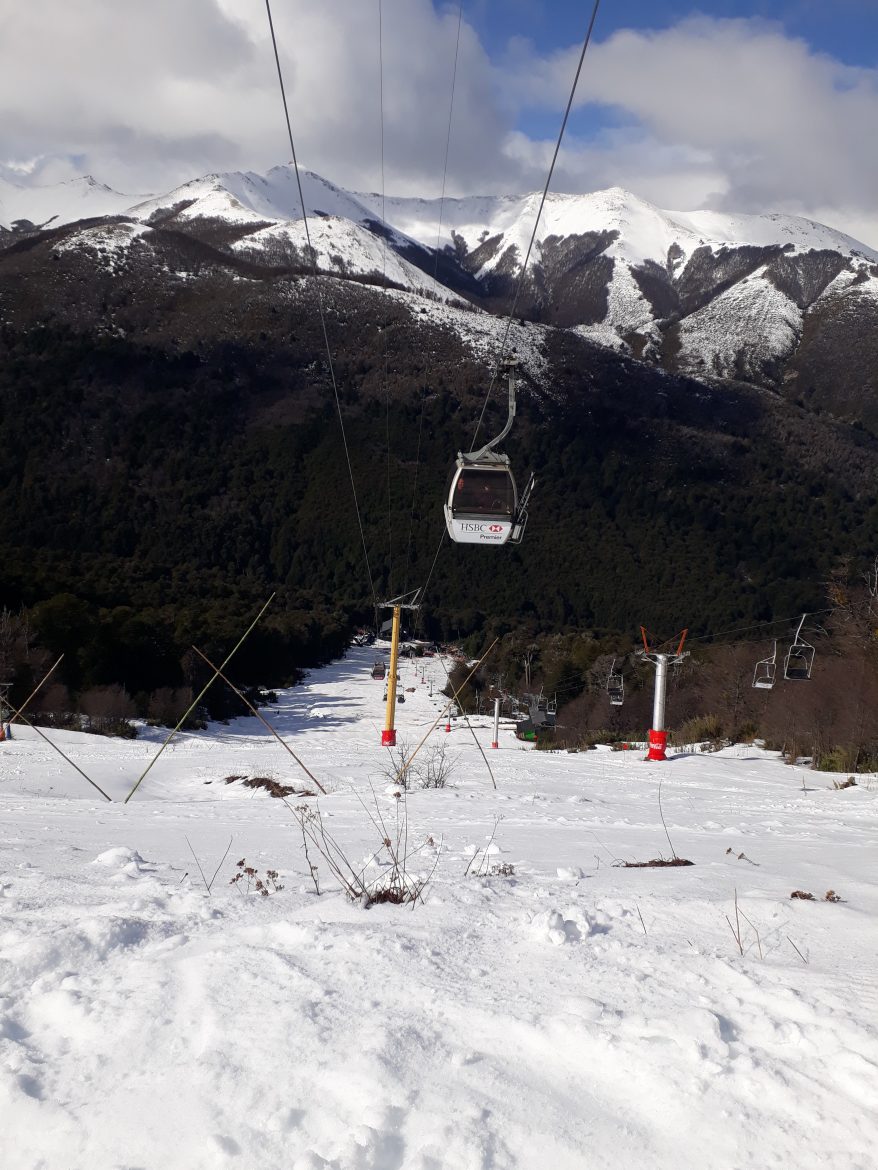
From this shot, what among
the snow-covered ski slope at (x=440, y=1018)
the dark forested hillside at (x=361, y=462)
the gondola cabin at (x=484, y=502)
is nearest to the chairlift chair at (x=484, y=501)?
the gondola cabin at (x=484, y=502)

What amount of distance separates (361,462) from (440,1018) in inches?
4713

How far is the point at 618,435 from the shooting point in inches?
4776

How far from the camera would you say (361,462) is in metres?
121

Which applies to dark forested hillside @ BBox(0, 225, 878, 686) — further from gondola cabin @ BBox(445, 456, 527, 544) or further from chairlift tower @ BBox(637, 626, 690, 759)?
gondola cabin @ BBox(445, 456, 527, 544)

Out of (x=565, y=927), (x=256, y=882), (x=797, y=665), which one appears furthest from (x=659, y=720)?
(x=565, y=927)

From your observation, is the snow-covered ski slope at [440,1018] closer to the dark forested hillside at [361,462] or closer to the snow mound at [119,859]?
the snow mound at [119,859]

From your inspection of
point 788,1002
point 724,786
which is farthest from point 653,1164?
point 724,786

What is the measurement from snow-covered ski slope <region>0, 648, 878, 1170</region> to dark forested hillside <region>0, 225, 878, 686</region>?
6930 cm

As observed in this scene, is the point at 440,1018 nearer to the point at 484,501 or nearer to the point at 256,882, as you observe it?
the point at 256,882

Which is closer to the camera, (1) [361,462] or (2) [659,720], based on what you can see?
(2) [659,720]

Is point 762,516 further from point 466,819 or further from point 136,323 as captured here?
point 466,819

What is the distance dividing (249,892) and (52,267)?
16081cm

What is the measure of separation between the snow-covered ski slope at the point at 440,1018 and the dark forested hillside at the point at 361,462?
69300 millimetres

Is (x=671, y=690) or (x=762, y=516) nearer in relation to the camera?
(x=671, y=690)
